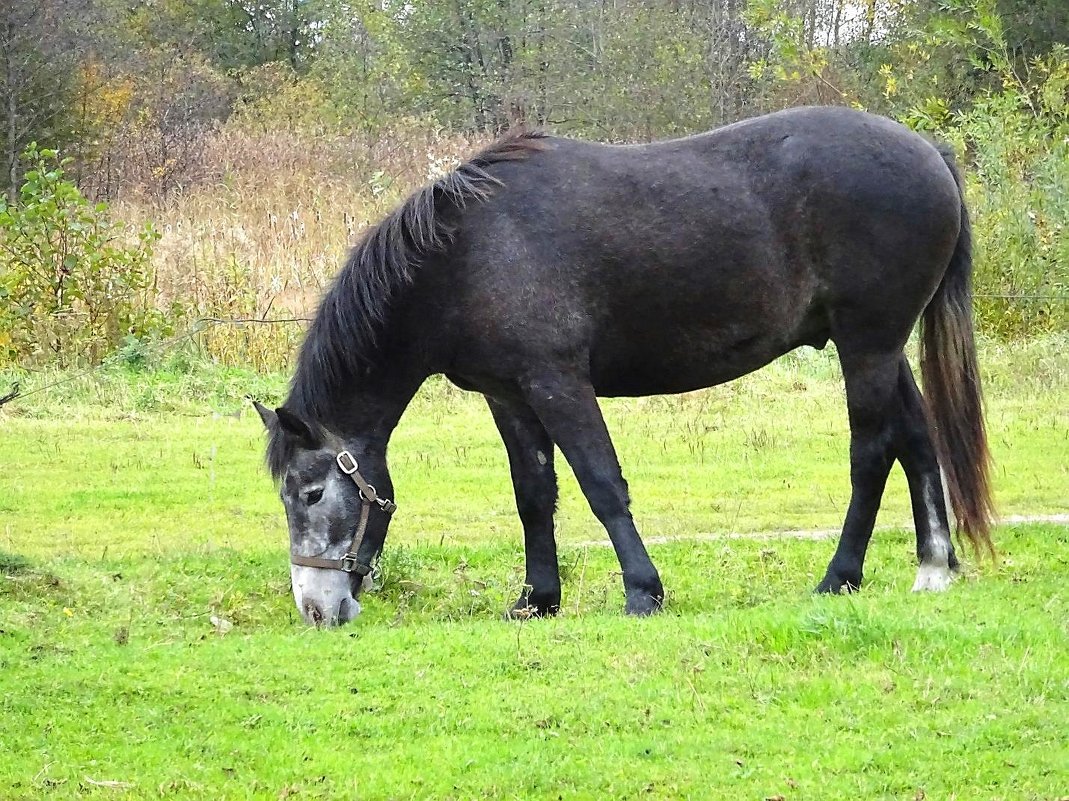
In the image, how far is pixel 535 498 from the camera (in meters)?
7.00

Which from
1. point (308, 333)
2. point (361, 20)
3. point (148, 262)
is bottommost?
point (148, 262)

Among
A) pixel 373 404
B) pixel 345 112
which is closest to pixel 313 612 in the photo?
pixel 373 404

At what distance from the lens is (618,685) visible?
490cm

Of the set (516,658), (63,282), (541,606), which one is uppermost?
(516,658)

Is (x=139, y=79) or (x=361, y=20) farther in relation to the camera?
(x=361, y=20)

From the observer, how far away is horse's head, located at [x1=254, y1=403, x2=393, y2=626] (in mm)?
6484

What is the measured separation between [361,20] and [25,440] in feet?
80.1

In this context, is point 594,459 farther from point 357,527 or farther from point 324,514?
point 324,514

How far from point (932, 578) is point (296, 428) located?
305 cm

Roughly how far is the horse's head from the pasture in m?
0.23

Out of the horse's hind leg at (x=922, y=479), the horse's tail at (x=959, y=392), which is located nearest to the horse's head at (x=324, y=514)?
the horse's hind leg at (x=922, y=479)

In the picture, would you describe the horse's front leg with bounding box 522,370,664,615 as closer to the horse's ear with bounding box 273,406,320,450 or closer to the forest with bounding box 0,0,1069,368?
the horse's ear with bounding box 273,406,320,450

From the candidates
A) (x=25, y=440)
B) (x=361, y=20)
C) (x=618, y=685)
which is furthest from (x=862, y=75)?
(x=618, y=685)

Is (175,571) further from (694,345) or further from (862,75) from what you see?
(862,75)
